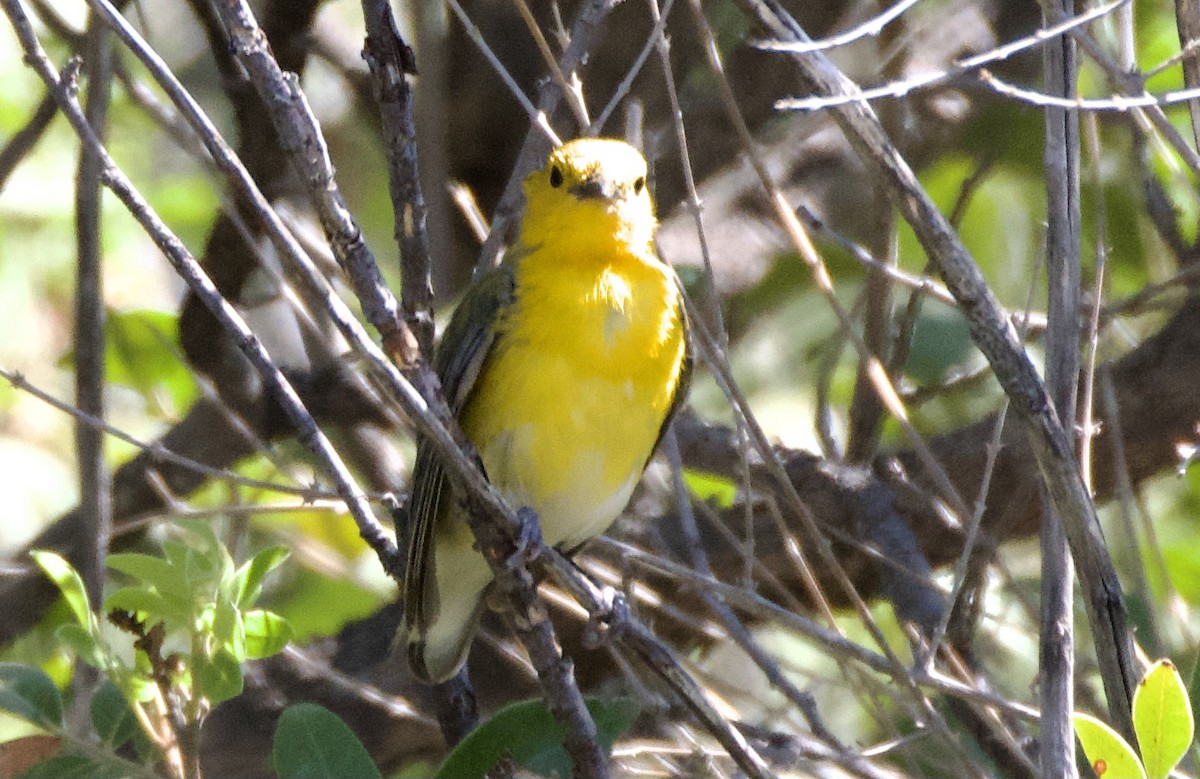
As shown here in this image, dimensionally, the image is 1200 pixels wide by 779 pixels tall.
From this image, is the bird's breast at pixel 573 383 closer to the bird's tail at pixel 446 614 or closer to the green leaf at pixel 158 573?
the bird's tail at pixel 446 614

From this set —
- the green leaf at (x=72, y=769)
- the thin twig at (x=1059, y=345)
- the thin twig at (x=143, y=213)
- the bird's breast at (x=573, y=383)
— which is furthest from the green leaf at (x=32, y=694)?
the thin twig at (x=1059, y=345)

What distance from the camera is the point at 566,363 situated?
358cm

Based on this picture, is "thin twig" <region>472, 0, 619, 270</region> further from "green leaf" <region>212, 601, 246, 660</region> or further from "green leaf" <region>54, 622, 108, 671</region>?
"green leaf" <region>54, 622, 108, 671</region>

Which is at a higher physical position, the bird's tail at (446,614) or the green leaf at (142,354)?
the green leaf at (142,354)

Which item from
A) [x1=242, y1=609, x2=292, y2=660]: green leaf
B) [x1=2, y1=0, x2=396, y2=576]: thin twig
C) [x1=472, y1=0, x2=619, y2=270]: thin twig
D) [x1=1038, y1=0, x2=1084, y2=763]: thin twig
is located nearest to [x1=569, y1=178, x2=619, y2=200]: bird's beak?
[x1=472, y1=0, x2=619, y2=270]: thin twig

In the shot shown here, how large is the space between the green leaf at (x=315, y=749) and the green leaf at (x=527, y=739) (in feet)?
0.58

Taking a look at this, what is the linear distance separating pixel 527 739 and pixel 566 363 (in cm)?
96

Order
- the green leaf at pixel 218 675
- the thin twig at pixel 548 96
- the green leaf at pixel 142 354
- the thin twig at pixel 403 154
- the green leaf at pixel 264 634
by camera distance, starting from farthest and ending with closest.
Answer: the green leaf at pixel 142 354 → the thin twig at pixel 548 96 → the green leaf at pixel 264 634 → the green leaf at pixel 218 675 → the thin twig at pixel 403 154

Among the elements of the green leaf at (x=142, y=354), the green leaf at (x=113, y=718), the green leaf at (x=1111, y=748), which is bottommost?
the green leaf at (x=1111, y=748)

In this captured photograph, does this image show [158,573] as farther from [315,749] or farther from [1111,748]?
[1111,748]

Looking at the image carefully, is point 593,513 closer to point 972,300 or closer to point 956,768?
point 956,768

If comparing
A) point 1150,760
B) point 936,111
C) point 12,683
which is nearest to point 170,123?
point 12,683

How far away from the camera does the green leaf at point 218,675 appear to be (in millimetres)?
2656

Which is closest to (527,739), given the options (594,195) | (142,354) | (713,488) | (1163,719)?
(1163,719)
